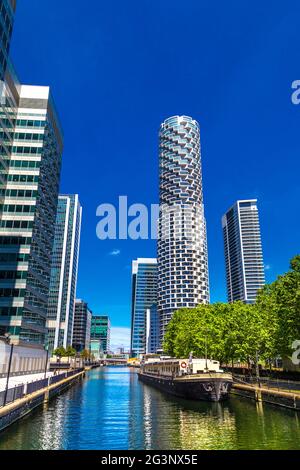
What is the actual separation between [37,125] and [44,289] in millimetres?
44819

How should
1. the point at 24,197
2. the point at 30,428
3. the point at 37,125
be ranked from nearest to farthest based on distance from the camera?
the point at 30,428 < the point at 24,197 < the point at 37,125

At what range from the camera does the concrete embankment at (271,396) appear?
134 ft

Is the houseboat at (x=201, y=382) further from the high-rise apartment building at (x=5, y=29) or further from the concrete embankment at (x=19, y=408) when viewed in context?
the high-rise apartment building at (x=5, y=29)

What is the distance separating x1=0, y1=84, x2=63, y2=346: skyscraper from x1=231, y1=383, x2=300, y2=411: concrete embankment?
160 ft

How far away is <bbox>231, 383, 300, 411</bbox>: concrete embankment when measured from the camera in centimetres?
4088

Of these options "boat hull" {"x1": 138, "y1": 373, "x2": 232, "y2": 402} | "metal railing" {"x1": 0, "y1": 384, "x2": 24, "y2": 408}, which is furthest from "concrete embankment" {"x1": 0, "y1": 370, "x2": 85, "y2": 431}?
"boat hull" {"x1": 138, "y1": 373, "x2": 232, "y2": 402}

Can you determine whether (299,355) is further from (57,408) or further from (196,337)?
(57,408)

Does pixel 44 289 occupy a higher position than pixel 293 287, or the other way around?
pixel 44 289

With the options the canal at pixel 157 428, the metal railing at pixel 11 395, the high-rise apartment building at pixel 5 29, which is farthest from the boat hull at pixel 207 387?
the high-rise apartment building at pixel 5 29

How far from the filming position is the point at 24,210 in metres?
91.0
